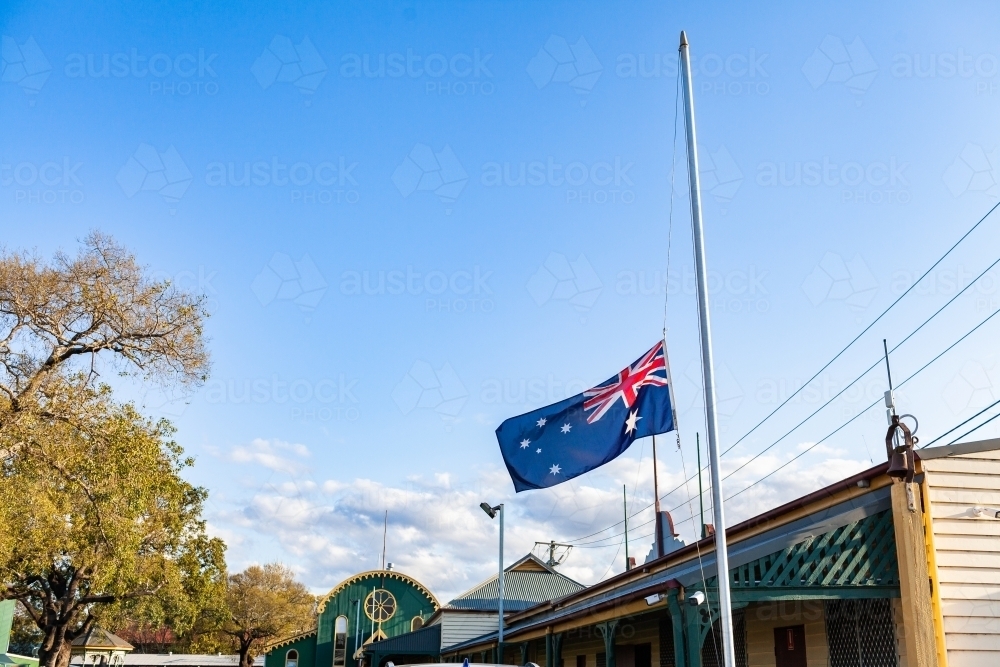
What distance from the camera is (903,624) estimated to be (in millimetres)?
12062

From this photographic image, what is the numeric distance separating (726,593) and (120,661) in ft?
245

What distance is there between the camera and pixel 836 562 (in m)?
12.1

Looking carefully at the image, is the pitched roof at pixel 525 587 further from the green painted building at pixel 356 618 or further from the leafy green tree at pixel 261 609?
the leafy green tree at pixel 261 609

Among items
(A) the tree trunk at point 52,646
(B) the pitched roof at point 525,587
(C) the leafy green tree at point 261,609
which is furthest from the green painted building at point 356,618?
(A) the tree trunk at point 52,646

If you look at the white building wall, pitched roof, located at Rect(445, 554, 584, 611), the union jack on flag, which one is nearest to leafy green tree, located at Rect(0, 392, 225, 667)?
the union jack on flag

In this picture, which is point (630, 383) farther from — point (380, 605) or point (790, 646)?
point (380, 605)

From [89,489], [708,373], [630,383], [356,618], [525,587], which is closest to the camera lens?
[708,373]

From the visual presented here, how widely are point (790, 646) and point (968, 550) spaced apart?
3.85m

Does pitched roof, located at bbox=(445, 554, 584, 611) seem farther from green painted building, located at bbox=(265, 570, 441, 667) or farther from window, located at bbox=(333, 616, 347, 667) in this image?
window, located at bbox=(333, 616, 347, 667)

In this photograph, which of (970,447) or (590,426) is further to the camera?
(590,426)

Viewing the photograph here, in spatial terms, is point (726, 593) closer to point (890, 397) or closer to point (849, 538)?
point (849, 538)

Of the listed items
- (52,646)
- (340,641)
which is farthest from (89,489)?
(340,641)

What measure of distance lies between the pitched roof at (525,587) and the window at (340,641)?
16.5 m

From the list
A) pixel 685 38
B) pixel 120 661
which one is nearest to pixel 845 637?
pixel 685 38
